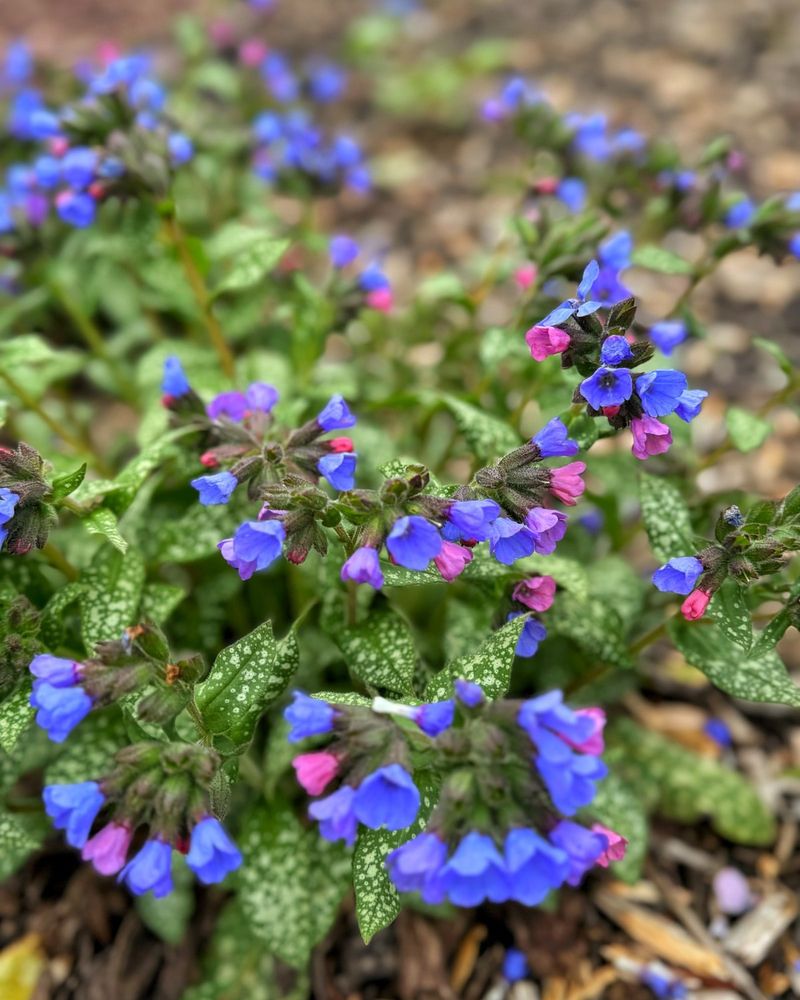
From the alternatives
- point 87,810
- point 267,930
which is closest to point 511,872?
point 87,810

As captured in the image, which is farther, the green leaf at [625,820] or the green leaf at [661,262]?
the green leaf at [661,262]

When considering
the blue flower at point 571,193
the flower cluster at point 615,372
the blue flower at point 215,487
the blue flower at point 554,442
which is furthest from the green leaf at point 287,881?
the blue flower at point 571,193

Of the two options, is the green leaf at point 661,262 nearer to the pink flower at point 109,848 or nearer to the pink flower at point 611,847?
the pink flower at point 611,847

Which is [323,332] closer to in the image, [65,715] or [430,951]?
[65,715]

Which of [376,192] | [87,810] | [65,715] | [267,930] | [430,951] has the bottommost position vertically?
[430,951]

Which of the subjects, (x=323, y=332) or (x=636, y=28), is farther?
(x=636, y=28)

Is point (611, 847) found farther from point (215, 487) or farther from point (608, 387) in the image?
point (215, 487)

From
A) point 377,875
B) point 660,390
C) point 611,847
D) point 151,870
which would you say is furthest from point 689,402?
point 151,870
